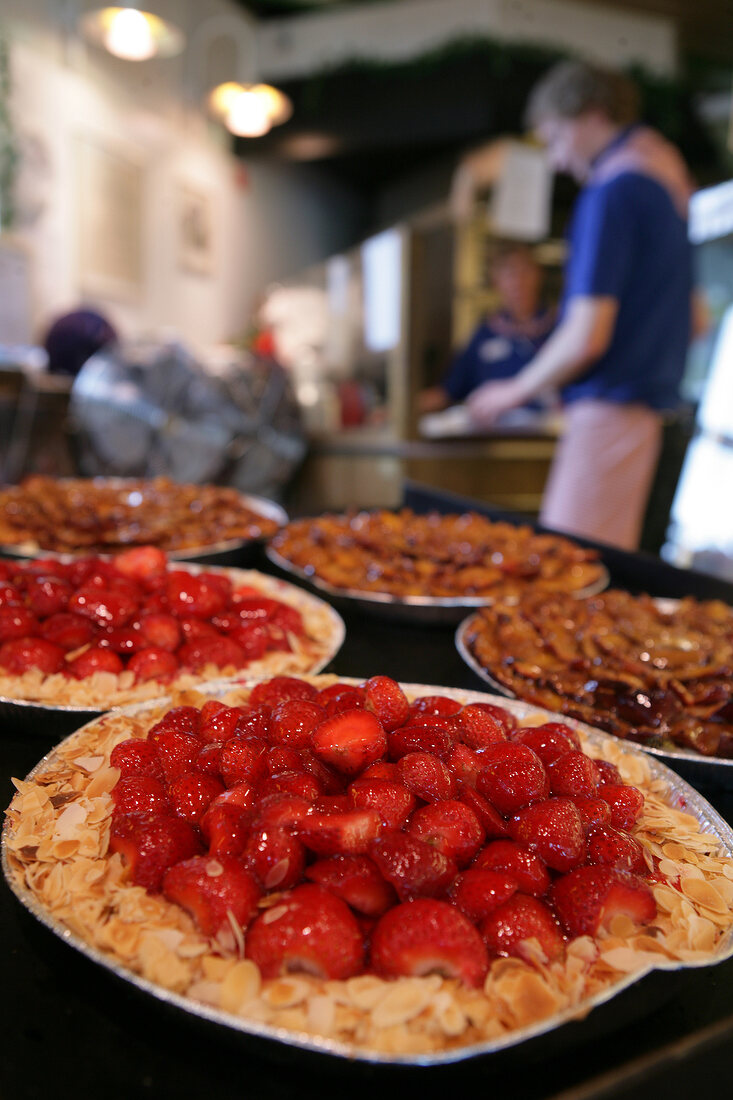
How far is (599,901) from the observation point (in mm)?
565

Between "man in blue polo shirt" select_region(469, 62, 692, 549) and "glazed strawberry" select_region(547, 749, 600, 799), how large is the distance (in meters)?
1.86

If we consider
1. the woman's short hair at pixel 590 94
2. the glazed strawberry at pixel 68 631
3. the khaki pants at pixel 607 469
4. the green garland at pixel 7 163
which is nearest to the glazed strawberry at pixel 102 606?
the glazed strawberry at pixel 68 631

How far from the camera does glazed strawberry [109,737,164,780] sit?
0.70 metres

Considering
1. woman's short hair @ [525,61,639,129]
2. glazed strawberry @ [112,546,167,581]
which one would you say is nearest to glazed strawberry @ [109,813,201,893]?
glazed strawberry @ [112,546,167,581]

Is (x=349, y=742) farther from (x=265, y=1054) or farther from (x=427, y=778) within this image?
(x=265, y=1054)

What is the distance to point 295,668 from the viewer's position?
1.04 metres

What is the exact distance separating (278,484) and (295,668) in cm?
229

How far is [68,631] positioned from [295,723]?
0.42 m

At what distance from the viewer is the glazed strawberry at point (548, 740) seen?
0.73 m

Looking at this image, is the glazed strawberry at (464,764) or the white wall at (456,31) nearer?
the glazed strawberry at (464,764)

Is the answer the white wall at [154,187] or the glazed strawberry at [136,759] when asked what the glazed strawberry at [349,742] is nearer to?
the glazed strawberry at [136,759]

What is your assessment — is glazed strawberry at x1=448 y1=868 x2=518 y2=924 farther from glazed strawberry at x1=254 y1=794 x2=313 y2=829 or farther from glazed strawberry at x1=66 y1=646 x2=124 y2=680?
glazed strawberry at x1=66 y1=646 x2=124 y2=680

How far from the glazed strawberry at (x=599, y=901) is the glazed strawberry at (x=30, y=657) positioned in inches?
26.1

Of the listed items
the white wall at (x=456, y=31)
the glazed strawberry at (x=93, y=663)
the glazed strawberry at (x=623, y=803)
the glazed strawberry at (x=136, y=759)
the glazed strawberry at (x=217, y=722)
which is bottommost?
the glazed strawberry at (x=93, y=663)
